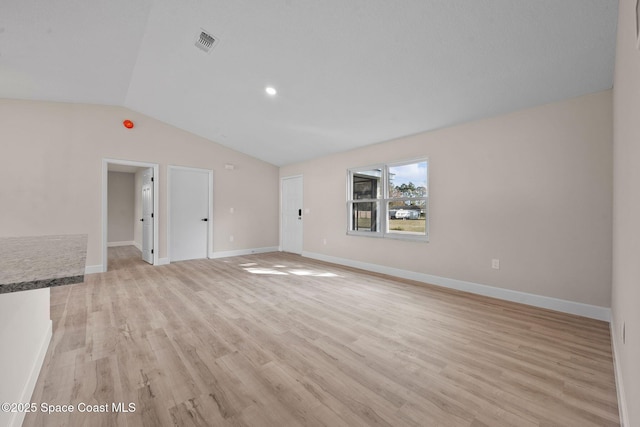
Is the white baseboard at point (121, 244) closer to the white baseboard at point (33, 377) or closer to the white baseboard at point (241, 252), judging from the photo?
the white baseboard at point (241, 252)

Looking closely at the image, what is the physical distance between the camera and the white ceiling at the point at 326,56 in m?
2.17

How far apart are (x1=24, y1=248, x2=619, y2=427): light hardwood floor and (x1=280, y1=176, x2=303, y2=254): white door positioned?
130 inches

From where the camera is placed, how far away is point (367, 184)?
506cm

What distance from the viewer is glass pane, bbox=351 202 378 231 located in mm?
4938

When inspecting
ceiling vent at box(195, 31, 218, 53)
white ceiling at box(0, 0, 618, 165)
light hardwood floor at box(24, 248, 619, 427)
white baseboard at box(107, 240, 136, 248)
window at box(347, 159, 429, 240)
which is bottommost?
light hardwood floor at box(24, 248, 619, 427)

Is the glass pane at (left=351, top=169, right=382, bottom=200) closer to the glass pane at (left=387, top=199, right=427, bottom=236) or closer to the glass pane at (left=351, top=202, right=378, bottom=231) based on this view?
the glass pane at (left=351, top=202, right=378, bottom=231)

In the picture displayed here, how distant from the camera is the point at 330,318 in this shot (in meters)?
2.71

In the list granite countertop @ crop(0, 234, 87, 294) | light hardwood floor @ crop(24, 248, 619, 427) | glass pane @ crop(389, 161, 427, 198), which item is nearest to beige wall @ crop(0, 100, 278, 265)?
light hardwood floor @ crop(24, 248, 619, 427)

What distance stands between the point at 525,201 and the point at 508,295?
116cm

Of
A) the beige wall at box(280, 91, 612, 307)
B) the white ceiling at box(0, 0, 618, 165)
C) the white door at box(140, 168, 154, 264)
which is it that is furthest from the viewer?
the white door at box(140, 168, 154, 264)

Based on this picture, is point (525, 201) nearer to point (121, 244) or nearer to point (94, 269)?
point (94, 269)

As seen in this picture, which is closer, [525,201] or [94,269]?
[525,201]

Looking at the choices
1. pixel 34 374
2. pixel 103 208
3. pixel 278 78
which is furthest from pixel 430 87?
pixel 103 208

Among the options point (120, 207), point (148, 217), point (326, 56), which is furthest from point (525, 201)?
point (120, 207)
